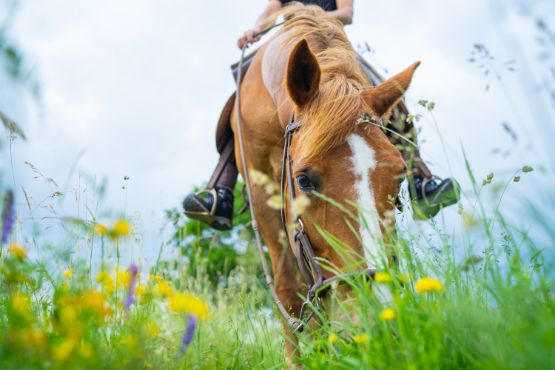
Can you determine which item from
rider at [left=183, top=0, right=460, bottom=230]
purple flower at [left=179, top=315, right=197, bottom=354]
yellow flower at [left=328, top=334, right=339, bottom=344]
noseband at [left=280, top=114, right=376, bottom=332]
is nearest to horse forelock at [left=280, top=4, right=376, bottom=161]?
noseband at [left=280, top=114, right=376, bottom=332]

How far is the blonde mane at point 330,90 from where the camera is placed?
9.80ft

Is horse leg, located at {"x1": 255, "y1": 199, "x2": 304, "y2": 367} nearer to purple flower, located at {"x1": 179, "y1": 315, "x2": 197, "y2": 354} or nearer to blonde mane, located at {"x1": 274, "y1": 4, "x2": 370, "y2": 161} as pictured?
blonde mane, located at {"x1": 274, "y1": 4, "x2": 370, "y2": 161}

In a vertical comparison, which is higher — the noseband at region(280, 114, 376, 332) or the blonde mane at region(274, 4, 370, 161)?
the blonde mane at region(274, 4, 370, 161)

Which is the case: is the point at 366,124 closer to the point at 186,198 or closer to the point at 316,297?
the point at 316,297

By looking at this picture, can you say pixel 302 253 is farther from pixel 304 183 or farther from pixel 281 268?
pixel 281 268

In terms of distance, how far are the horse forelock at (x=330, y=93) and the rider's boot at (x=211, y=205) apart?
63.5 inches

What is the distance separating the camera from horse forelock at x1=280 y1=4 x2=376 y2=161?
299cm

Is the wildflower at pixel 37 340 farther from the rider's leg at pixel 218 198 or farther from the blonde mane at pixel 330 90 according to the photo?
the rider's leg at pixel 218 198

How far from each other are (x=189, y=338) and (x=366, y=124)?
1830mm

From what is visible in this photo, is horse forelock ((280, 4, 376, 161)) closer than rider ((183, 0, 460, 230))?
Yes

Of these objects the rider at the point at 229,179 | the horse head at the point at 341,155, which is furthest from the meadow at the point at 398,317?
the rider at the point at 229,179

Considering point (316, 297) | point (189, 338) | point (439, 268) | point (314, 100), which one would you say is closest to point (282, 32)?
point (314, 100)

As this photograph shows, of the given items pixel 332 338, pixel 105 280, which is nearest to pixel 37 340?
pixel 105 280

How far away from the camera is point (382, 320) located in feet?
6.14
